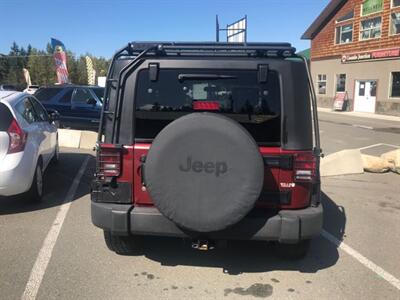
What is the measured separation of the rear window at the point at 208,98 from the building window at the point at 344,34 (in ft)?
100

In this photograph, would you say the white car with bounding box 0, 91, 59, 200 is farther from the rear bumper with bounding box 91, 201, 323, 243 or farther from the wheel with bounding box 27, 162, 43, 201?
the rear bumper with bounding box 91, 201, 323, 243

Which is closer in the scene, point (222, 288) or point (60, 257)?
point (222, 288)

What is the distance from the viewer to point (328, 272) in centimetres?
429

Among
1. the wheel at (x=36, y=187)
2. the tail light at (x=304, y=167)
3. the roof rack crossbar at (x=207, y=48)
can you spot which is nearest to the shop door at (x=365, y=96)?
the wheel at (x=36, y=187)

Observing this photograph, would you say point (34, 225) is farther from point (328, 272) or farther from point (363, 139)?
point (363, 139)

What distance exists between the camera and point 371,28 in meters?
29.9

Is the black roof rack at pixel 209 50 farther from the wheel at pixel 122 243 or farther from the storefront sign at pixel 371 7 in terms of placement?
the storefront sign at pixel 371 7

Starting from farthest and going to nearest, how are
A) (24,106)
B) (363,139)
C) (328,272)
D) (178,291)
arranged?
(363,139) → (24,106) → (328,272) → (178,291)

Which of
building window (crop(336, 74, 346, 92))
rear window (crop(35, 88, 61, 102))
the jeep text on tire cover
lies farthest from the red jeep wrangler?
building window (crop(336, 74, 346, 92))

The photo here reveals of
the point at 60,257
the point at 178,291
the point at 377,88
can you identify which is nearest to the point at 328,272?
the point at 178,291

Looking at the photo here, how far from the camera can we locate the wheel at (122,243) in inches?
172

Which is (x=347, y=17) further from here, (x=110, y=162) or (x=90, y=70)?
(x=110, y=162)

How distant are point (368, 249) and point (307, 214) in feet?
4.85

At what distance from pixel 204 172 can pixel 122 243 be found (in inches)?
52.8
